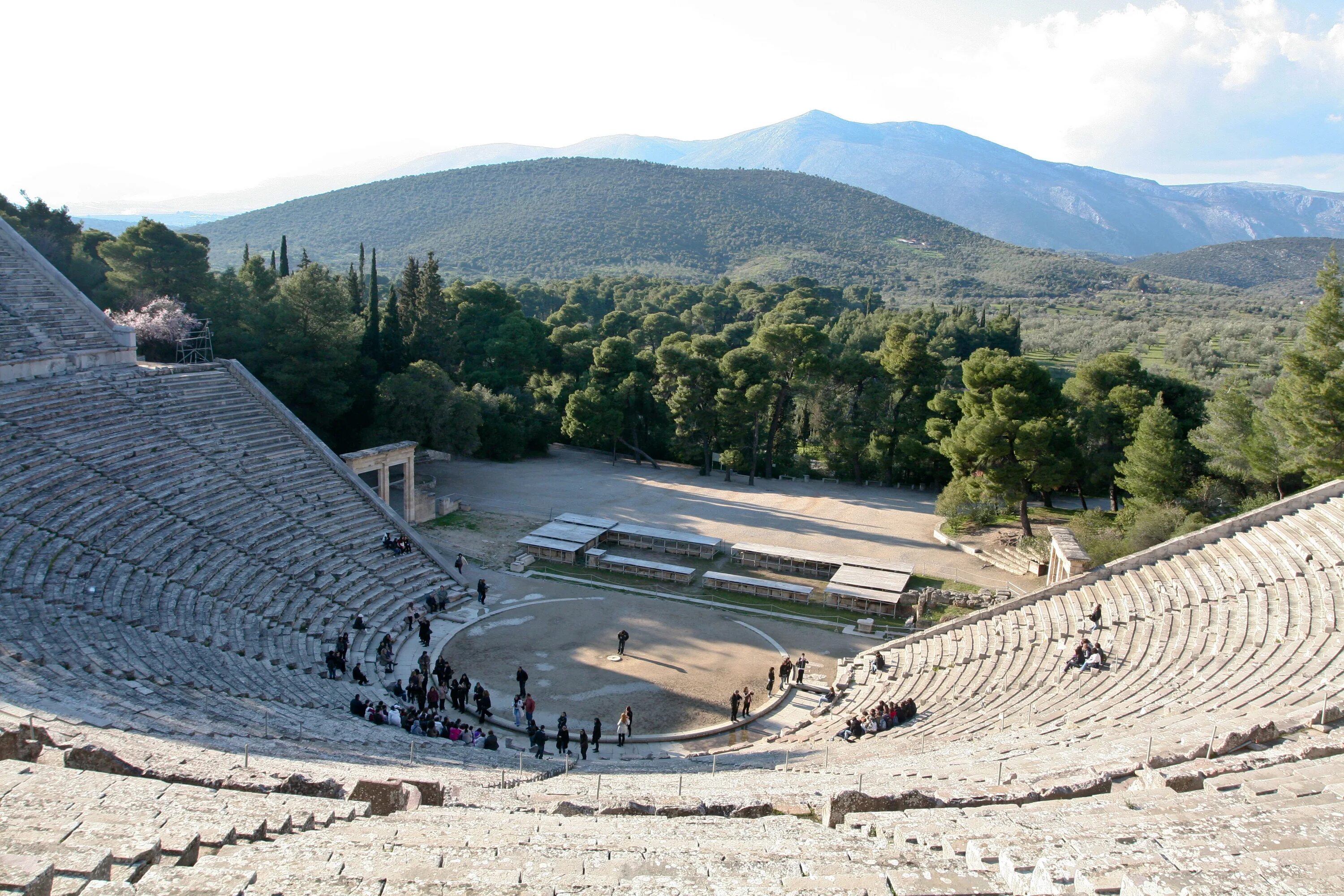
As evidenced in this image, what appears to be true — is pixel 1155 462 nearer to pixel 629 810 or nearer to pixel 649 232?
pixel 629 810

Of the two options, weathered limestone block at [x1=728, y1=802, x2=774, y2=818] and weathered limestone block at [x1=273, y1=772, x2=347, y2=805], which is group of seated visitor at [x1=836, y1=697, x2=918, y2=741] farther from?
weathered limestone block at [x1=273, y1=772, x2=347, y2=805]

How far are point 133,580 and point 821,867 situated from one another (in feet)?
50.2

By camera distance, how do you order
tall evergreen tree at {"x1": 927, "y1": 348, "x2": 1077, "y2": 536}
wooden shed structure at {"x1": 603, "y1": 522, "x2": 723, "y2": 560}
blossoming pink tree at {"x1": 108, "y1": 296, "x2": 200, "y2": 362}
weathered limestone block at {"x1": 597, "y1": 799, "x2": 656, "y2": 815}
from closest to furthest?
weathered limestone block at {"x1": 597, "y1": 799, "x2": 656, "y2": 815} < tall evergreen tree at {"x1": 927, "y1": 348, "x2": 1077, "y2": 536} < wooden shed structure at {"x1": 603, "y1": 522, "x2": 723, "y2": 560} < blossoming pink tree at {"x1": 108, "y1": 296, "x2": 200, "y2": 362}

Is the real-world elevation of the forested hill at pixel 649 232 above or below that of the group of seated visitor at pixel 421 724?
above

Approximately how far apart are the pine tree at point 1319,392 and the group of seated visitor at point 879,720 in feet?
45.8

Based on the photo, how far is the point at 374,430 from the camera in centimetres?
3547

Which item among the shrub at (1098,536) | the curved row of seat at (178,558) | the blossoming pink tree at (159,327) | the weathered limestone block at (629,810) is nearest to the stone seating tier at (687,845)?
the weathered limestone block at (629,810)

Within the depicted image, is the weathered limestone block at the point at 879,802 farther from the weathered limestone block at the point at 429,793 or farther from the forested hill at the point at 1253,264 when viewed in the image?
the forested hill at the point at 1253,264

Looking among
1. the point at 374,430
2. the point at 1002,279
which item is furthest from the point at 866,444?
the point at 1002,279

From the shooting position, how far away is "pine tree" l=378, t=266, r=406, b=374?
40.8m

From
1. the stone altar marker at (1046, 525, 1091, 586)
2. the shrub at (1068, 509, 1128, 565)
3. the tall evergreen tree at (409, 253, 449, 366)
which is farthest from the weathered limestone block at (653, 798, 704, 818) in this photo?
the tall evergreen tree at (409, 253, 449, 366)

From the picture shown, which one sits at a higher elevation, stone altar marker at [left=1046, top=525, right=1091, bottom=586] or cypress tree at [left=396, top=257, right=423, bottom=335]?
cypress tree at [left=396, top=257, right=423, bottom=335]

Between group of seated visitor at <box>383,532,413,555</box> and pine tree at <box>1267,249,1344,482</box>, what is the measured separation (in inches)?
943

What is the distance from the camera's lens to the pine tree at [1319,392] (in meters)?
21.4
